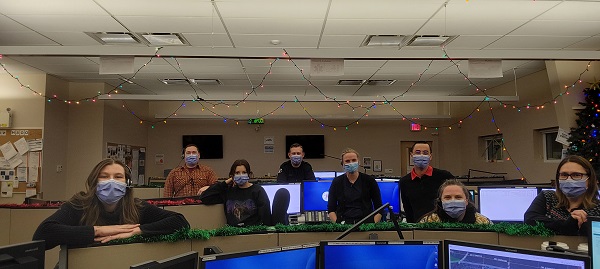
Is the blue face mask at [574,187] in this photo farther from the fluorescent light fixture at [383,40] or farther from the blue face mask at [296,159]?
the blue face mask at [296,159]

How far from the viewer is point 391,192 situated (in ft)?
14.6

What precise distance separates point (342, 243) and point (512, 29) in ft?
12.7

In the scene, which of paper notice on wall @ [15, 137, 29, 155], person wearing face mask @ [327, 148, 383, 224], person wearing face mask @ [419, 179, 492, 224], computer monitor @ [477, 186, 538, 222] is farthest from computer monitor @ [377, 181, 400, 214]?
paper notice on wall @ [15, 137, 29, 155]

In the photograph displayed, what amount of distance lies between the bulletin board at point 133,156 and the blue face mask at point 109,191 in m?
6.08

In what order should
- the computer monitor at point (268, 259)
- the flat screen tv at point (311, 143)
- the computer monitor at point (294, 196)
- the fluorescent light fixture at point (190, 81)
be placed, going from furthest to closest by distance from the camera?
1. the flat screen tv at point (311, 143)
2. the fluorescent light fixture at point (190, 81)
3. the computer monitor at point (294, 196)
4. the computer monitor at point (268, 259)

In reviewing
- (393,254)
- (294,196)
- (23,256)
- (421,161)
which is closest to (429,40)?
(421,161)

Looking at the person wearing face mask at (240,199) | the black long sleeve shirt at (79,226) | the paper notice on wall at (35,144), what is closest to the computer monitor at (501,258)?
the black long sleeve shirt at (79,226)

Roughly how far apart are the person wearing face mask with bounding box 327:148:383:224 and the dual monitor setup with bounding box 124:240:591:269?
1648 mm

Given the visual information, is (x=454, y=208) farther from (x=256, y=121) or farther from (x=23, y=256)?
(x=256, y=121)

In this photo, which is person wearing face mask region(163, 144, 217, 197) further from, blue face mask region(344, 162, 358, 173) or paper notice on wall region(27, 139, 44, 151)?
paper notice on wall region(27, 139, 44, 151)

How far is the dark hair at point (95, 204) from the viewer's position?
2.24m

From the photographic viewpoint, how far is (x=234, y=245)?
1.98 meters

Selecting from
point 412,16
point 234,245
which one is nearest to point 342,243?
point 234,245

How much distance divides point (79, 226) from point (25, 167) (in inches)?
239
